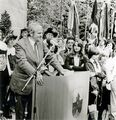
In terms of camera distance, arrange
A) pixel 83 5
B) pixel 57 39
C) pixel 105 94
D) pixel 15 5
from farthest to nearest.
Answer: pixel 105 94
pixel 83 5
pixel 57 39
pixel 15 5

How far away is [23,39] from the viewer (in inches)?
113

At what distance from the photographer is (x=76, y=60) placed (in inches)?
130

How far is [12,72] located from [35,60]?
0.19m

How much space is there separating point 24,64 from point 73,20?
0.60 metres

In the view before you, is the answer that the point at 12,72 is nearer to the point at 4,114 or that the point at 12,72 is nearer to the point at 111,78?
the point at 4,114

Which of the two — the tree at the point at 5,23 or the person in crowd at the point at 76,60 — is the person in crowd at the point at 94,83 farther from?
the tree at the point at 5,23

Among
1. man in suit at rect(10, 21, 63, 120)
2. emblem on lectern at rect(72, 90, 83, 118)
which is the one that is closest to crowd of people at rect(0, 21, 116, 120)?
man in suit at rect(10, 21, 63, 120)

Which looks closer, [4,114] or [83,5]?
[4,114]

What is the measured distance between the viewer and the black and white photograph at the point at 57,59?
2871 millimetres

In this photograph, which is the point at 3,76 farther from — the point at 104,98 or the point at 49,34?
the point at 104,98

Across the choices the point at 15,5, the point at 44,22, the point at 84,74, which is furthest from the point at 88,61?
the point at 15,5

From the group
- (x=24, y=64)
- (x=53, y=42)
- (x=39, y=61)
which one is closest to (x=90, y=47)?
(x=53, y=42)

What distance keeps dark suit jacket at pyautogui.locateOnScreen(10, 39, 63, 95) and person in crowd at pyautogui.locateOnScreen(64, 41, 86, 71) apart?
0.34 metres

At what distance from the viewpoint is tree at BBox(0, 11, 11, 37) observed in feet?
9.22
